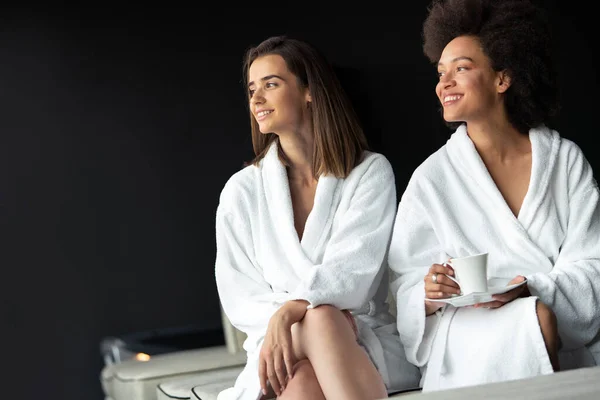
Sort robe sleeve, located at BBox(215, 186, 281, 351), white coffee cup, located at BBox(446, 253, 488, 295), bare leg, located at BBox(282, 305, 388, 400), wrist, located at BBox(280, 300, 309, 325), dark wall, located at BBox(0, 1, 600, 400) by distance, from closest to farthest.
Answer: white coffee cup, located at BBox(446, 253, 488, 295) < bare leg, located at BBox(282, 305, 388, 400) < wrist, located at BBox(280, 300, 309, 325) < robe sleeve, located at BBox(215, 186, 281, 351) < dark wall, located at BBox(0, 1, 600, 400)

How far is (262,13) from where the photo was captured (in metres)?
4.82

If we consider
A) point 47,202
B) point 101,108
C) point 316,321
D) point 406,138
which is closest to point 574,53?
point 406,138

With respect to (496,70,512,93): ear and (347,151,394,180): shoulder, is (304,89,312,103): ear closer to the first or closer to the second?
(347,151,394,180): shoulder

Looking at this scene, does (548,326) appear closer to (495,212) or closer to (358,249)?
(495,212)

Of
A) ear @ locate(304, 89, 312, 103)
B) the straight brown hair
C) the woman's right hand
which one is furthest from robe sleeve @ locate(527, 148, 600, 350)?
ear @ locate(304, 89, 312, 103)

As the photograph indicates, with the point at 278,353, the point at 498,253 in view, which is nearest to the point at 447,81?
the point at 498,253

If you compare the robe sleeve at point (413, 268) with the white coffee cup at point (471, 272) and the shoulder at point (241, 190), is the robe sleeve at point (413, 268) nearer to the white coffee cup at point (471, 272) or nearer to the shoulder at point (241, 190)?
the white coffee cup at point (471, 272)

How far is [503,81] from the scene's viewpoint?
88.8 inches

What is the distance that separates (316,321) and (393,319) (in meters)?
0.47

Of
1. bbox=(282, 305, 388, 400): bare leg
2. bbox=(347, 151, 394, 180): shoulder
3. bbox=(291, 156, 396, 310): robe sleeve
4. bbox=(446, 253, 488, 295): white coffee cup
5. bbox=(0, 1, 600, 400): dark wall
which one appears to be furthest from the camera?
bbox=(0, 1, 600, 400): dark wall

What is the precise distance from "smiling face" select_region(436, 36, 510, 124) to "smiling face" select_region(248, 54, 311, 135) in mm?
428

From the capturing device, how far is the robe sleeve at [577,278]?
203 cm

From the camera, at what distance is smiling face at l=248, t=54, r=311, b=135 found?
249cm

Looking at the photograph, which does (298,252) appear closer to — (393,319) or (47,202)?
(393,319)
